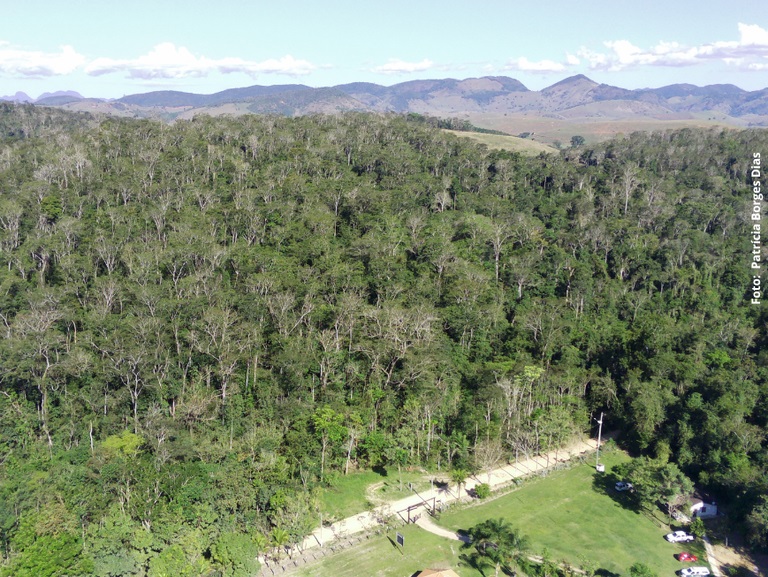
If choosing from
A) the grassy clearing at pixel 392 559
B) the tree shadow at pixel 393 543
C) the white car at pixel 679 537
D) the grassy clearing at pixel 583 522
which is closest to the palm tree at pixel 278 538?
the grassy clearing at pixel 392 559

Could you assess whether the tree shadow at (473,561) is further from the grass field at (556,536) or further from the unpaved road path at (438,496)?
the unpaved road path at (438,496)

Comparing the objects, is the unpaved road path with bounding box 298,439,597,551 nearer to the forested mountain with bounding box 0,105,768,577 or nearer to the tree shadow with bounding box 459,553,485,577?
the forested mountain with bounding box 0,105,768,577

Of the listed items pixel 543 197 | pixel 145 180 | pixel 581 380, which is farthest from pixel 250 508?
pixel 543 197

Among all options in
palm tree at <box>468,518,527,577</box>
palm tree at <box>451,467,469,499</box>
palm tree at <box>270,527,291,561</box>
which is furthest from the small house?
palm tree at <box>270,527,291,561</box>

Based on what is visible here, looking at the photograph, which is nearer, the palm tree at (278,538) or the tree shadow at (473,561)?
the palm tree at (278,538)

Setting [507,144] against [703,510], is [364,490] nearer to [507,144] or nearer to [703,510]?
[703,510]

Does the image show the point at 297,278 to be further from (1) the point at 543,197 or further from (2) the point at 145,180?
(1) the point at 543,197

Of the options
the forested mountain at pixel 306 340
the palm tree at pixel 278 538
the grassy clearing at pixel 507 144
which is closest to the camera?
the palm tree at pixel 278 538
